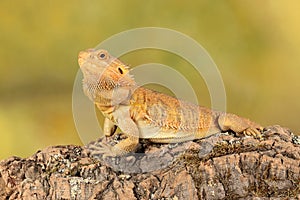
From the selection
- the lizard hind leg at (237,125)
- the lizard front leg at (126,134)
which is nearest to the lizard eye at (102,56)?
the lizard front leg at (126,134)

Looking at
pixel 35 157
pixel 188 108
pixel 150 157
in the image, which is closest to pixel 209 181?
pixel 150 157

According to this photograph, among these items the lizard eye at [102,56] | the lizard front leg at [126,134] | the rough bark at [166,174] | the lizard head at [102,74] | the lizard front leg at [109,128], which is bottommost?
the rough bark at [166,174]

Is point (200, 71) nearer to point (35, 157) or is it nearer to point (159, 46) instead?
point (159, 46)

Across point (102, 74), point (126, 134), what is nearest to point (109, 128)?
point (126, 134)

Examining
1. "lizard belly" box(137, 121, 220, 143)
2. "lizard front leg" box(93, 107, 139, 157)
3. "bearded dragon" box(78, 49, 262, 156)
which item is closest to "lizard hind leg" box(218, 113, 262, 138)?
"bearded dragon" box(78, 49, 262, 156)

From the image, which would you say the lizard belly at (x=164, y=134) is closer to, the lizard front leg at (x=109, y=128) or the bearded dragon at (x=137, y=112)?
the bearded dragon at (x=137, y=112)
